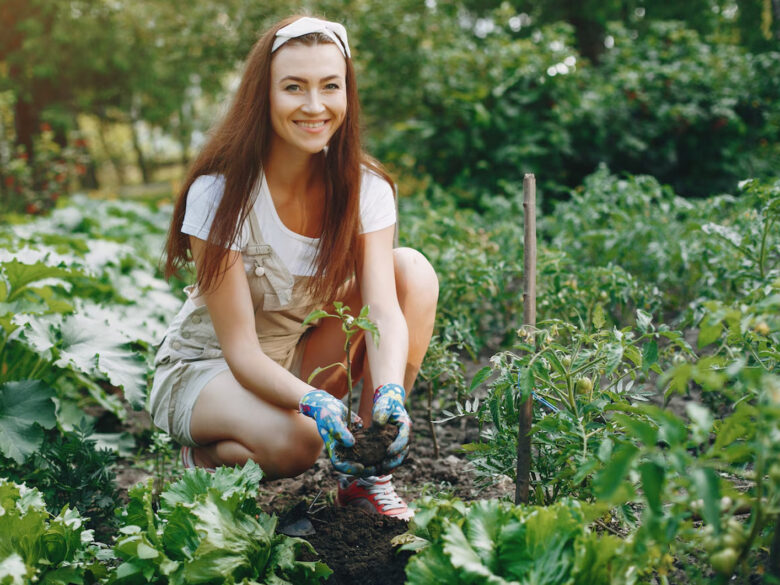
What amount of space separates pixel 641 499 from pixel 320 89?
1.35 meters

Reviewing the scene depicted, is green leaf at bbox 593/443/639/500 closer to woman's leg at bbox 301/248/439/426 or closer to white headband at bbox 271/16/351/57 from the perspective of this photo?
woman's leg at bbox 301/248/439/426

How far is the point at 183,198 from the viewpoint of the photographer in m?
2.01

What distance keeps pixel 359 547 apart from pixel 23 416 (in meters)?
1.15

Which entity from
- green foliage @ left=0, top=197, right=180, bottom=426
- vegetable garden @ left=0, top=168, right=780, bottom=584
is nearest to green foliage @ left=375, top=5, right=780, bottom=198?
vegetable garden @ left=0, top=168, right=780, bottom=584

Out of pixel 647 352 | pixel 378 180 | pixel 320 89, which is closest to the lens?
pixel 647 352

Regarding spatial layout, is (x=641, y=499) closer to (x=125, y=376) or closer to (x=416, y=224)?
(x=125, y=376)

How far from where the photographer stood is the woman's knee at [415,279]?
2127 mm

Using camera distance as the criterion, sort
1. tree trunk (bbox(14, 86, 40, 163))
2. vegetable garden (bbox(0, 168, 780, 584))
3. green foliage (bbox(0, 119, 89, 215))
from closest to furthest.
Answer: vegetable garden (bbox(0, 168, 780, 584)) → green foliage (bbox(0, 119, 89, 215)) → tree trunk (bbox(14, 86, 40, 163))

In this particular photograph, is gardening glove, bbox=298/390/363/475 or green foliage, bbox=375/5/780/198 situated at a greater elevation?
green foliage, bbox=375/5/780/198

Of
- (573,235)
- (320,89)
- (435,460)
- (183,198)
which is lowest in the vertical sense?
(435,460)

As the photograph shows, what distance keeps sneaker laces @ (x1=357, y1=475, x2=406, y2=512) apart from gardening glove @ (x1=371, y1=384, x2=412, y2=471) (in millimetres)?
272

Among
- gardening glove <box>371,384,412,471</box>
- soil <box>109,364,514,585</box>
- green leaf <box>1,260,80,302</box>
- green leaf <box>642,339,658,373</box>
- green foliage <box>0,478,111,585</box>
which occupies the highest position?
green leaf <box>1,260,80,302</box>

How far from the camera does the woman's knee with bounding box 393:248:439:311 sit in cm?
213

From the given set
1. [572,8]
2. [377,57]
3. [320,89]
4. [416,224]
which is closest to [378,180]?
[320,89]
